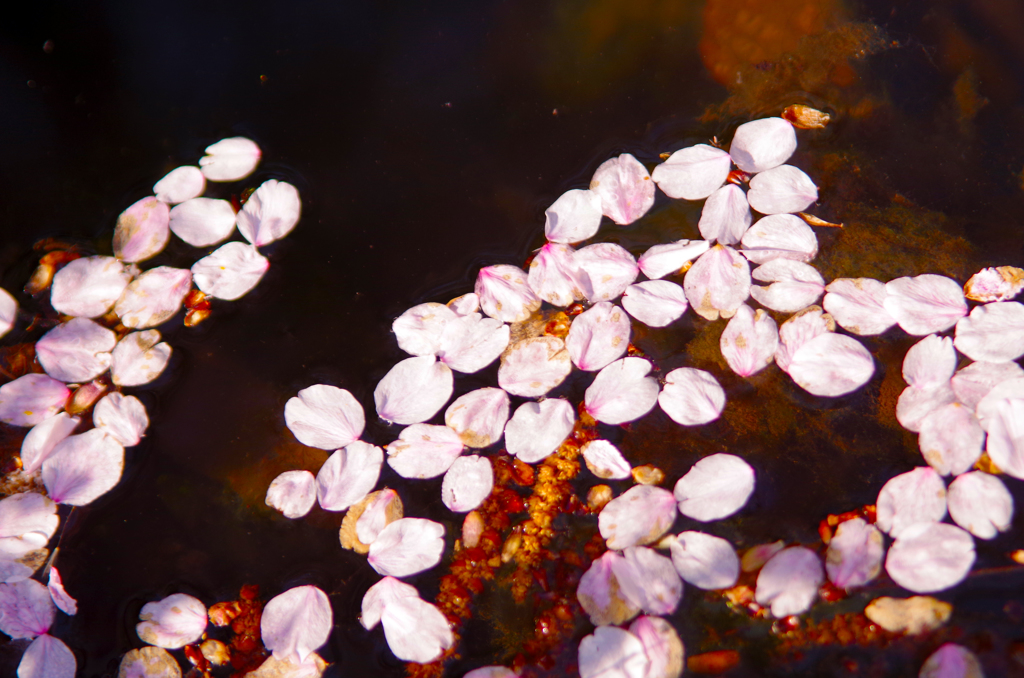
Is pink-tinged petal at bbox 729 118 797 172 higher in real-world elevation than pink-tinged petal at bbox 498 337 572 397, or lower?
higher

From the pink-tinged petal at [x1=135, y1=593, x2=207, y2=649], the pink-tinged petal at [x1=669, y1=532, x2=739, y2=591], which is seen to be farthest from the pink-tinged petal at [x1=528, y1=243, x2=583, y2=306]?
the pink-tinged petal at [x1=135, y1=593, x2=207, y2=649]

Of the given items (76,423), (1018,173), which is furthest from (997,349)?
(76,423)

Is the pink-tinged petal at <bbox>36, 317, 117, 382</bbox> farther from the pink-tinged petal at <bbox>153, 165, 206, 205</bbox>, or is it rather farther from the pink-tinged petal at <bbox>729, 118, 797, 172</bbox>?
the pink-tinged petal at <bbox>729, 118, 797, 172</bbox>

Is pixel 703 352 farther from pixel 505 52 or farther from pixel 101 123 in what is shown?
pixel 101 123

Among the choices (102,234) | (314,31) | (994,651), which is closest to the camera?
(994,651)

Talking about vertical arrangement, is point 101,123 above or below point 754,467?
above

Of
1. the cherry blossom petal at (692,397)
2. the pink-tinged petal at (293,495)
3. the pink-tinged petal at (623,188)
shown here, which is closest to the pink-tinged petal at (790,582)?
the cherry blossom petal at (692,397)
